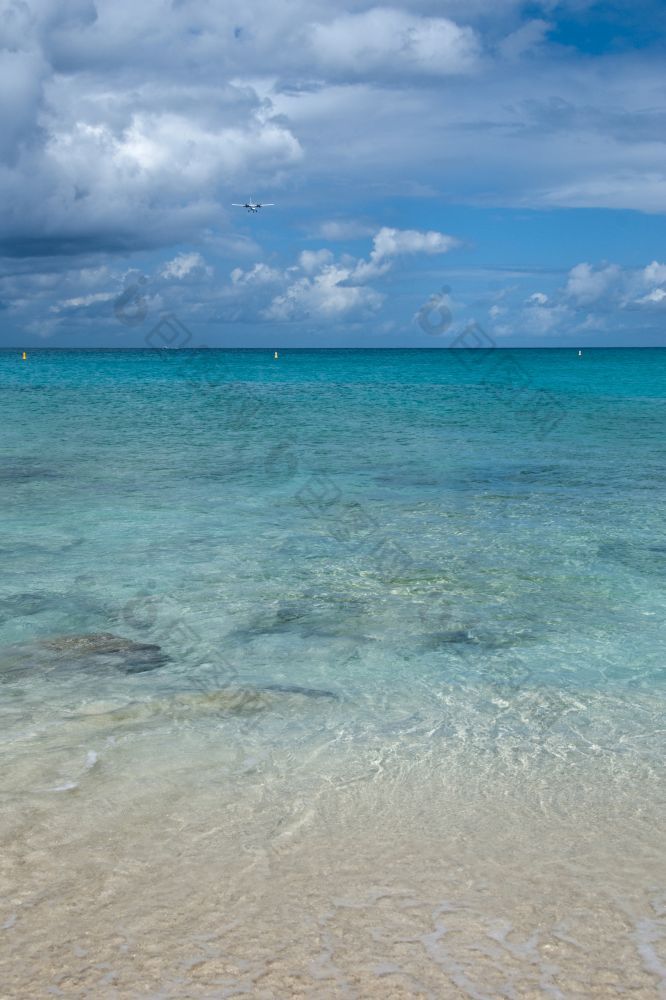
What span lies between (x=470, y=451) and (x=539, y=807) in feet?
67.8

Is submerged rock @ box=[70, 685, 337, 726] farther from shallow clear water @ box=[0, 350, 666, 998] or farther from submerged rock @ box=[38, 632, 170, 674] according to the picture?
submerged rock @ box=[38, 632, 170, 674]

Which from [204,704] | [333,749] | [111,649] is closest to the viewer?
[333,749]

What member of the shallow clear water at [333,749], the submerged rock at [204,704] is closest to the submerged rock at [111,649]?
the shallow clear water at [333,749]

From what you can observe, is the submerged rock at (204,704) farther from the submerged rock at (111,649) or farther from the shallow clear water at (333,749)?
the submerged rock at (111,649)

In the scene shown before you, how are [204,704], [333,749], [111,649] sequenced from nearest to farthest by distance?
[333,749] → [204,704] → [111,649]

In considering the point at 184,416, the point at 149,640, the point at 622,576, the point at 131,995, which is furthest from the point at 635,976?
the point at 184,416

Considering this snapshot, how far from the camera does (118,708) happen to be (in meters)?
7.47

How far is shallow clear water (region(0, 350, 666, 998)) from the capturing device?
440 centimetres

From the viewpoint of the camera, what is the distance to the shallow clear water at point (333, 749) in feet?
14.4

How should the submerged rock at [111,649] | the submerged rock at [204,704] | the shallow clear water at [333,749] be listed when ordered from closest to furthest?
the shallow clear water at [333,749] < the submerged rock at [204,704] < the submerged rock at [111,649]

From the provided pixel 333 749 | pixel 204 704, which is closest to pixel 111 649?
pixel 204 704

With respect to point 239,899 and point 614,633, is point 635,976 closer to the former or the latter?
point 239,899

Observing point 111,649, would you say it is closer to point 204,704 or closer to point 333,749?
point 204,704

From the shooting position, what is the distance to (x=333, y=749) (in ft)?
22.2
